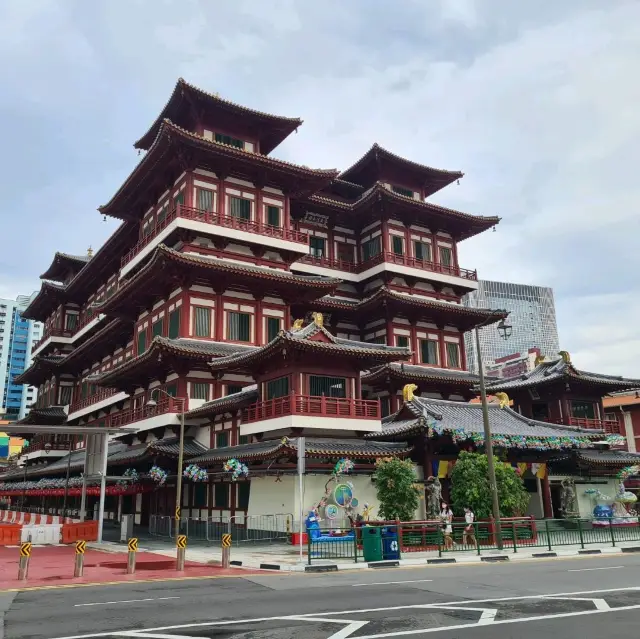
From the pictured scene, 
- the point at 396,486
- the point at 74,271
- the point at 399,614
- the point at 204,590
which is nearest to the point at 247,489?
the point at 396,486

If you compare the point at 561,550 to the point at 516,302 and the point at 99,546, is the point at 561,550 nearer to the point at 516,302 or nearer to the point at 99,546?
the point at 99,546

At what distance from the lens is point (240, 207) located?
1662 inches

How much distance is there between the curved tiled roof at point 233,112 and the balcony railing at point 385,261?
885cm

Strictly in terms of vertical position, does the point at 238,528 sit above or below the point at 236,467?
below

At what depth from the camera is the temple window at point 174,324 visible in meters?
38.8

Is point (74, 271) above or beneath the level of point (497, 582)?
above

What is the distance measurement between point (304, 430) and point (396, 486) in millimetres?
6023

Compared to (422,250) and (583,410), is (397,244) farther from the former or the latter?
(583,410)

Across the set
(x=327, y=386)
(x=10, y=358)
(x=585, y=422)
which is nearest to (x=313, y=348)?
(x=327, y=386)

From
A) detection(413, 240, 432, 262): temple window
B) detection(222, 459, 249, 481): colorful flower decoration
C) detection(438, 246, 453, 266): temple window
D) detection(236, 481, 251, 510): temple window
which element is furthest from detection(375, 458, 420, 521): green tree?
detection(438, 246, 453, 266): temple window

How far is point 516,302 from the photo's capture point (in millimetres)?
159750

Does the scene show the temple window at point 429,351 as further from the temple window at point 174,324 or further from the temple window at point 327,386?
the temple window at point 174,324

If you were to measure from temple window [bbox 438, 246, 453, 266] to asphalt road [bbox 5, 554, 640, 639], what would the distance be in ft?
116

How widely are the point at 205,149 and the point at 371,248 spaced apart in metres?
15.9
